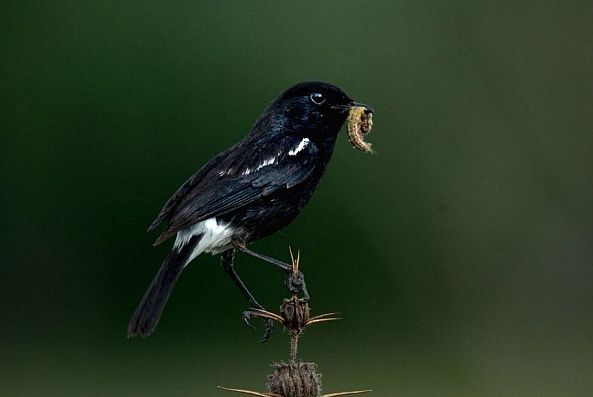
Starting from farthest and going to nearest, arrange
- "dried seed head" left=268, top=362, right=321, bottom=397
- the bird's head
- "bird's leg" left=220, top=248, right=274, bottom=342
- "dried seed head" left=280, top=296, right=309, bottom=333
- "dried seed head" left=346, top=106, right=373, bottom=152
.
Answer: the bird's head, "dried seed head" left=346, top=106, right=373, bottom=152, "bird's leg" left=220, top=248, right=274, bottom=342, "dried seed head" left=280, top=296, right=309, bottom=333, "dried seed head" left=268, top=362, right=321, bottom=397

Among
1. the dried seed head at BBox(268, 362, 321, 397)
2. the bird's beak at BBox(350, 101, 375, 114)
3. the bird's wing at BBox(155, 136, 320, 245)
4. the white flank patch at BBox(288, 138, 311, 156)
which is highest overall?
the bird's beak at BBox(350, 101, 375, 114)

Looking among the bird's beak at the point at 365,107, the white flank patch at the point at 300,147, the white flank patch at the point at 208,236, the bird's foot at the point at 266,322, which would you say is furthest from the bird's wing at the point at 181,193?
the bird's beak at the point at 365,107

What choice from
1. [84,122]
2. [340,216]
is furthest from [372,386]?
[84,122]

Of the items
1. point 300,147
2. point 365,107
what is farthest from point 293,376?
point 365,107

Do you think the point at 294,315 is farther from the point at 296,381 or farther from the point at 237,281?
the point at 237,281

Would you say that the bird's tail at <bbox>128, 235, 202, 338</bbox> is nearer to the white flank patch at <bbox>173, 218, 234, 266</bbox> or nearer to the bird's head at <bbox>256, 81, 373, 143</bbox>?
the white flank patch at <bbox>173, 218, 234, 266</bbox>

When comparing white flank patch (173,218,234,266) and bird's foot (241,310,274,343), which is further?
white flank patch (173,218,234,266)

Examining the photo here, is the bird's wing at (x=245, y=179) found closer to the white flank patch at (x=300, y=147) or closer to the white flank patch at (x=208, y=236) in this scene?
the white flank patch at (x=300, y=147)

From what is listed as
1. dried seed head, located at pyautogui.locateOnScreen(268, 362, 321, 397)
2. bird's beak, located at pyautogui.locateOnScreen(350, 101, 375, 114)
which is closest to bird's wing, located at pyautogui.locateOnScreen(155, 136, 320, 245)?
bird's beak, located at pyautogui.locateOnScreen(350, 101, 375, 114)
